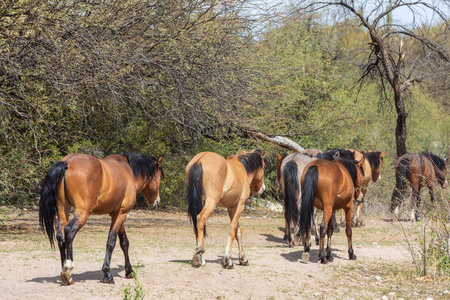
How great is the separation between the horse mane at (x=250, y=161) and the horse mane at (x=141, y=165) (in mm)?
1931

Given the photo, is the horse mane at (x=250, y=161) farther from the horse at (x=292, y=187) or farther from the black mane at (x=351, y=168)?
the black mane at (x=351, y=168)

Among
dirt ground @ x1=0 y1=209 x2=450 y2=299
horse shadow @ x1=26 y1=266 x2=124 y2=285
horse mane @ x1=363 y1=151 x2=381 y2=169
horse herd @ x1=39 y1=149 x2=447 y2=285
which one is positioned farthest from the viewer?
horse mane @ x1=363 y1=151 x2=381 y2=169

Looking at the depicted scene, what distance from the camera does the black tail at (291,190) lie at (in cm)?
975

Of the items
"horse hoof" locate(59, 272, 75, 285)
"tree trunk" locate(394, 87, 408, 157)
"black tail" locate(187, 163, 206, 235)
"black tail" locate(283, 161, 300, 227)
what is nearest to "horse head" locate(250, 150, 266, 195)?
"black tail" locate(283, 161, 300, 227)

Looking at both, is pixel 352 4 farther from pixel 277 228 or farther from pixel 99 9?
pixel 99 9

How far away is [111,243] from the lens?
20.5 ft

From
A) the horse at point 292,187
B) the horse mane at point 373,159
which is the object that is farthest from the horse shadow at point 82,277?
the horse mane at point 373,159

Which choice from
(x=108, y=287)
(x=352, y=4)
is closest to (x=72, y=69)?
(x=108, y=287)

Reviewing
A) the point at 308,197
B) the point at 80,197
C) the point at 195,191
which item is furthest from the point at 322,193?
the point at 80,197

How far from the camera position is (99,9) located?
10.6 m

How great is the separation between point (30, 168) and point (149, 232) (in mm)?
3364

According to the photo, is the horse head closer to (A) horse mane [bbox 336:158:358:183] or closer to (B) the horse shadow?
(A) horse mane [bbox 336:158:358:183]

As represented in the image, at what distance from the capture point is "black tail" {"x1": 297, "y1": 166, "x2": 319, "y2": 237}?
8.52 metres

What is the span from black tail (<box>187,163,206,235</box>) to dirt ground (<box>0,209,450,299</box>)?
0.81 metres
